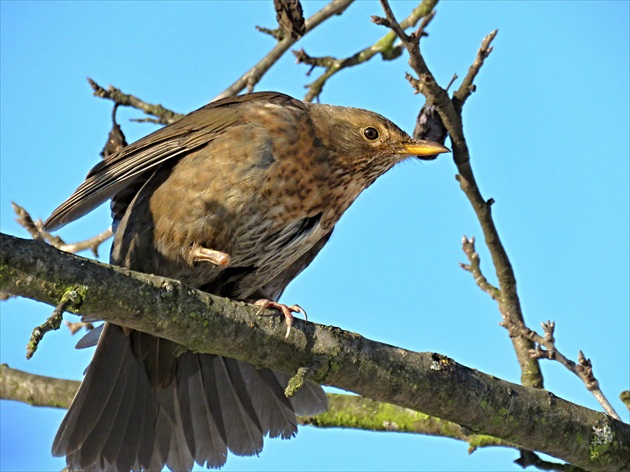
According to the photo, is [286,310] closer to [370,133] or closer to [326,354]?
[326,354]

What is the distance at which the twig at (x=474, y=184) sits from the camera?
4.32 m

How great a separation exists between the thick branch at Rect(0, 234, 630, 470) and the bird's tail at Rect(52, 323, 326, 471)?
45.5 inches

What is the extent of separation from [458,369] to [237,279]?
1.43m

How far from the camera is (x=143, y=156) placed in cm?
464

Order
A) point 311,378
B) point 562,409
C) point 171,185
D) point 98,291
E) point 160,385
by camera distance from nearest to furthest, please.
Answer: point 98,291, point 311,378, point 562,409, point 171,185, point 160,385

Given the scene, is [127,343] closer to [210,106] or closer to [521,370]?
[210,106]

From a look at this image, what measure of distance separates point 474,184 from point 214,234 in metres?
1.24

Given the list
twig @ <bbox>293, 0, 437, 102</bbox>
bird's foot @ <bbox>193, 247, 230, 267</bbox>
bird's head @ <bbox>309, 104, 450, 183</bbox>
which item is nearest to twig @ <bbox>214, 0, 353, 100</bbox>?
twig @ <bbox>293, 0, 437, 102</bbox>

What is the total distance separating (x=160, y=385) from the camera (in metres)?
4.83

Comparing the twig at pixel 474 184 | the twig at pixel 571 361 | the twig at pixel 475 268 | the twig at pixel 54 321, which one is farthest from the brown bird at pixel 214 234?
the twig at pixel 54 321

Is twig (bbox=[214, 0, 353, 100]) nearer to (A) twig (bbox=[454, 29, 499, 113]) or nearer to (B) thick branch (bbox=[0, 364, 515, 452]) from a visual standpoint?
(A) twig (bbox=[454, 29, 499, 113])

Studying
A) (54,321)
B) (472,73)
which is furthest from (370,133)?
(54,321)

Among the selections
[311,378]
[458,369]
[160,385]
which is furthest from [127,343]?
[458,369]

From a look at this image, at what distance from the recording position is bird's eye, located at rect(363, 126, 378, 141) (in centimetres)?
495
